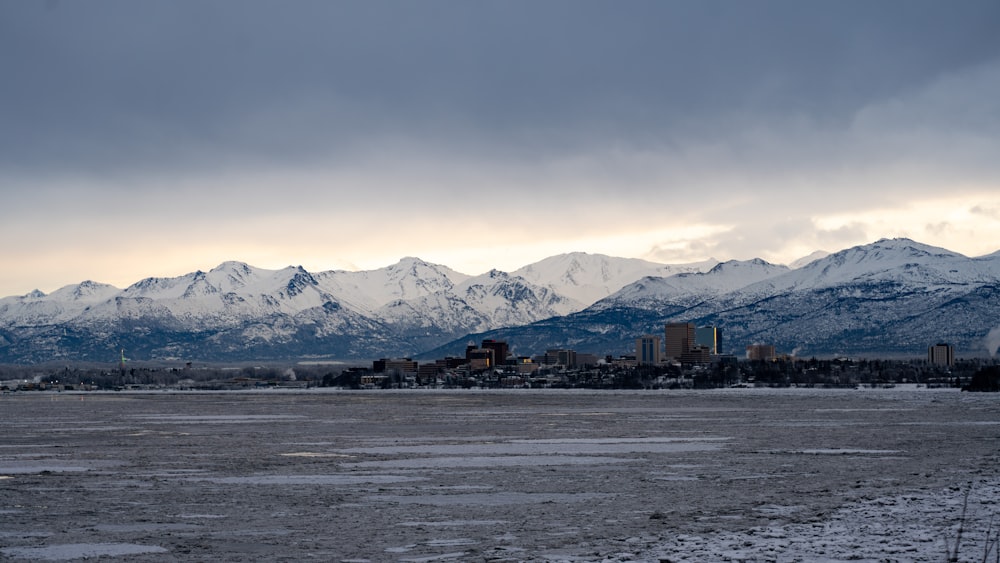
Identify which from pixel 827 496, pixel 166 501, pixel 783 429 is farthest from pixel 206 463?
pixel 783 429

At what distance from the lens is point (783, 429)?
8900 centimetres

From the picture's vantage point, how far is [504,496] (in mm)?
45250

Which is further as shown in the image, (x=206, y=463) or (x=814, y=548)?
(x=206, y=463)

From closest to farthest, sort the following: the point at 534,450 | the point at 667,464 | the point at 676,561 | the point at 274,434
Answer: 1. the point at 676,561
2. the point at 667,464
3. the point at 534,450
4. the point at 274,434

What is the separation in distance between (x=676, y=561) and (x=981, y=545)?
27.4 feet

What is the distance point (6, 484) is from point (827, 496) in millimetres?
32874

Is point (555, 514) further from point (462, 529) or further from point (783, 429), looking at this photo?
point (783, 429)

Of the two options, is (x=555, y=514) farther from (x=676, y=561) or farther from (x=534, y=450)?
(x=534, y=450)

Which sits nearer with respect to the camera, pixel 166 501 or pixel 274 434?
pixel 166 501

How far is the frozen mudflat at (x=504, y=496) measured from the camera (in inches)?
1328

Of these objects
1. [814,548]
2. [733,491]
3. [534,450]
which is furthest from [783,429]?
[814,548]

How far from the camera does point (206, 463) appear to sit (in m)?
60.9

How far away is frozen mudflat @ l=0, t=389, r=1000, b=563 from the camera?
33719mm

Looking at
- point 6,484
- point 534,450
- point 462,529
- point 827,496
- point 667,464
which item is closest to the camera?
point 462,529
